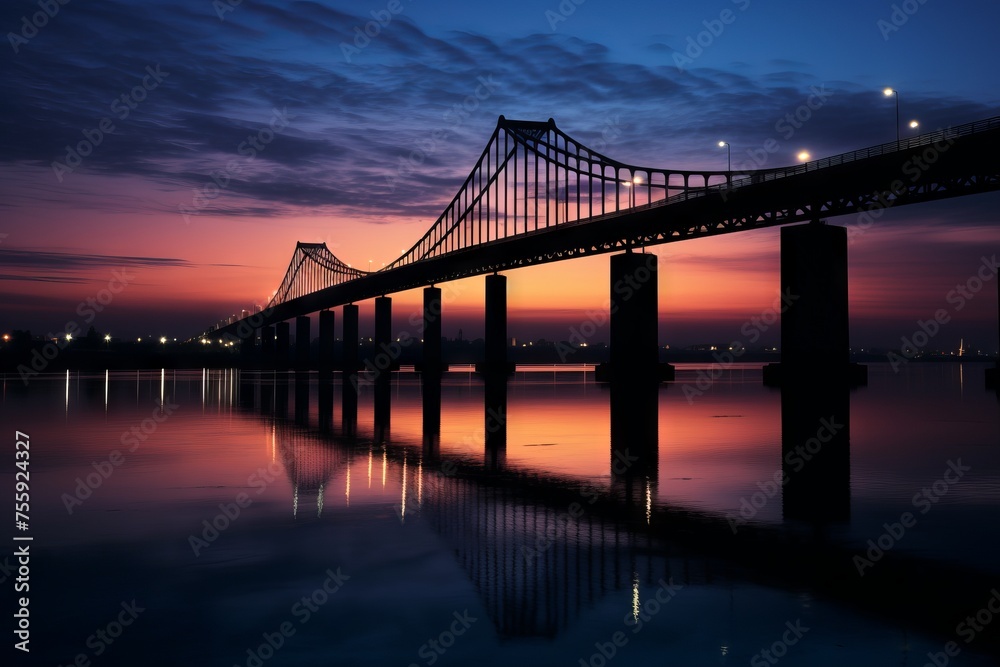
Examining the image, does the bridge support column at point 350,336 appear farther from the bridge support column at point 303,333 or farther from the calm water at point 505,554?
the calm water at point 505,554

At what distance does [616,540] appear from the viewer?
10906 millimetres

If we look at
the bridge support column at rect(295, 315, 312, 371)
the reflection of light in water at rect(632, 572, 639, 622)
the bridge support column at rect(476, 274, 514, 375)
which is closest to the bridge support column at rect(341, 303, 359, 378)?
the bridge support column at rect(295, 315, 312, 371)

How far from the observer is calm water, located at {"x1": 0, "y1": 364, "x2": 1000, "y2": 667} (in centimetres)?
709

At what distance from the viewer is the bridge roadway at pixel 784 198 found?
51.5 meters

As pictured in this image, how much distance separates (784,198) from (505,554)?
188ft

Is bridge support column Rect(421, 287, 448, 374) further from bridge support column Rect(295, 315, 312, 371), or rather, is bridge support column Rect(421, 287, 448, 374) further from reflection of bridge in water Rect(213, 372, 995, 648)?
reflection of bridge in water Rect(213, 372, 995, 648)

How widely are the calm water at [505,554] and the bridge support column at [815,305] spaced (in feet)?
119

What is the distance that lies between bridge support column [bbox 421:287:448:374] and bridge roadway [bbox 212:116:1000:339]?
12.4 metres

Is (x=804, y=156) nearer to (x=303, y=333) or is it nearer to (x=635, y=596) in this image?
(x=635, y=596)

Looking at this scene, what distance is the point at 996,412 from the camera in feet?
118

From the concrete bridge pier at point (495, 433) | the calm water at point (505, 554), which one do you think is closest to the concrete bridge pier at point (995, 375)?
the concrete bridge pier at point (495, 433)

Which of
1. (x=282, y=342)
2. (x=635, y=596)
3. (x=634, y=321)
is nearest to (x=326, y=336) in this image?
(x=282, y=342)

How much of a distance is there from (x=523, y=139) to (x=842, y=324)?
5182 cm

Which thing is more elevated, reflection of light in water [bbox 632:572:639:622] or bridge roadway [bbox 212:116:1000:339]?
bridge roadway [bbox 212:116:1000:339]
